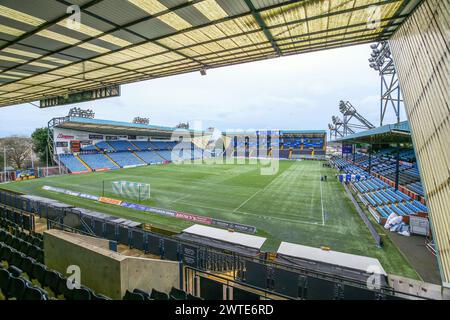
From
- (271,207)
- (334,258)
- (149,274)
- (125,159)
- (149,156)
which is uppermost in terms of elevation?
(149,156)

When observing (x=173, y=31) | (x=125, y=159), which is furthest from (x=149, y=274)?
(x=125, y=159)

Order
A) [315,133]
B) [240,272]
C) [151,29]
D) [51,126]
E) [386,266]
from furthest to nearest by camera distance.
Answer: [315,133] → [51,126] → [386,266] → [240,272] → [151,29]

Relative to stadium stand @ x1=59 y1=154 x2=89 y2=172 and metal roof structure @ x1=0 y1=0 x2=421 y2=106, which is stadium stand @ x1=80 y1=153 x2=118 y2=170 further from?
metal roof structure @ x1=0 y1=0 x2=421 y2=106

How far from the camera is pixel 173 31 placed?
7578 mm

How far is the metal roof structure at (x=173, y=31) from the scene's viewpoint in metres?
6.23

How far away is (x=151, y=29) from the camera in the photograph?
24.2ft

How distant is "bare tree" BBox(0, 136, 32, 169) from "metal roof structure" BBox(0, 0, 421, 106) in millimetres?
41460

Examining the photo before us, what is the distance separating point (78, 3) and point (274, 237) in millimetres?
12889

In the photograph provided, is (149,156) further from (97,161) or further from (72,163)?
(72,163)

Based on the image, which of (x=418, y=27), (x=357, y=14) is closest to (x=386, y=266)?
(x=418, y=27)

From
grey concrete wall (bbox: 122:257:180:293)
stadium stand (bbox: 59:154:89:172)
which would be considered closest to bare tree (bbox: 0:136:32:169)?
stadium stand (bbox: 59:154:89:172)

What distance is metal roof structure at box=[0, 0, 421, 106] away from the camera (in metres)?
6.23

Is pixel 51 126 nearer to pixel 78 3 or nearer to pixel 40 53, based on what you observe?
pixel 40 53

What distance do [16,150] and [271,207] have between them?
161ft
